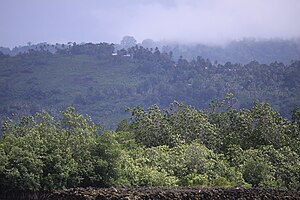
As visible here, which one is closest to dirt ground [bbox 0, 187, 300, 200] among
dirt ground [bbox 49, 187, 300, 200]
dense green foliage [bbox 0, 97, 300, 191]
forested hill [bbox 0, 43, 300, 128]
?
dirt ground [bbox 49, 187, 300, 200]

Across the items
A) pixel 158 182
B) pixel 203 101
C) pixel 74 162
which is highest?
pixel 74 162

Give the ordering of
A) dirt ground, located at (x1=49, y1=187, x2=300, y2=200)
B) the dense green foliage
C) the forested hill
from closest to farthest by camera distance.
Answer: dirt ground, located at (x1=49, y1=187, x2=300, y2=200), the dense green foliage, the forested hill

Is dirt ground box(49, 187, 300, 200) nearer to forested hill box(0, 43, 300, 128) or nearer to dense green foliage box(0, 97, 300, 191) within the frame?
dense green foliage box(0, 97, 300, 191)

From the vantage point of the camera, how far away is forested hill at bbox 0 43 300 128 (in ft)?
314

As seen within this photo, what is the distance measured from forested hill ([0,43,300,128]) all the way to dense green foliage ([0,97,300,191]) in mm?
49606

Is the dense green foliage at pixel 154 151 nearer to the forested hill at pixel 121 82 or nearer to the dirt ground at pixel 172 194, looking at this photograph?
the dirt ground at pixel 172 194

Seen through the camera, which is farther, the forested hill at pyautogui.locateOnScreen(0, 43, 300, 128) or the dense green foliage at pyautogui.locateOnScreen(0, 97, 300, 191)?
the forested hill at pyautogui.locateOnScreen(0, 43, 300, 128)

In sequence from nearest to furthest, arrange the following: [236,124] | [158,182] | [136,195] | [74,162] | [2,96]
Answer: [136,195] < [74,162] < [158,182] < [236,124] < [2,96]

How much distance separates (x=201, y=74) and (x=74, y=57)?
41097 millimetres

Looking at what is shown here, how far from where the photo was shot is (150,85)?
393 feet

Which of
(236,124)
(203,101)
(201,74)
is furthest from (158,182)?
(201,74)

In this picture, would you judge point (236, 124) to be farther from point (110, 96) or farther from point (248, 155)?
point (110, 96)

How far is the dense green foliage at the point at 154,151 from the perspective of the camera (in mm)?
19859

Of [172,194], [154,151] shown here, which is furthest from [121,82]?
[172,194]
